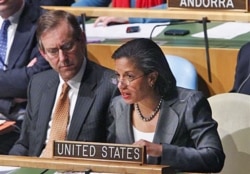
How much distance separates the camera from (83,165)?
7.64 feet

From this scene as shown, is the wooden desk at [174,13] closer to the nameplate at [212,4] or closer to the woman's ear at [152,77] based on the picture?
the nameplate at [212,4]

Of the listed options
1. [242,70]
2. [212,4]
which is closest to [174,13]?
[212,4]

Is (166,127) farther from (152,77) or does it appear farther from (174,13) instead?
(174,13)

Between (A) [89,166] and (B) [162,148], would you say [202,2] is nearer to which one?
(B) [162,148]

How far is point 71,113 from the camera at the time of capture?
3.24 metres

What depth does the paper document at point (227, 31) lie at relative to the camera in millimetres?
4129

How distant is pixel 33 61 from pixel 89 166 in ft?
5.33

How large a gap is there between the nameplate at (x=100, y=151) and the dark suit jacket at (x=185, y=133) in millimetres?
405

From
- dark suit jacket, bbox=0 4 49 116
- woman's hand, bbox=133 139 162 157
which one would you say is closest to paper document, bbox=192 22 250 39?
dark suit jacket, bbox=0 4 49 116

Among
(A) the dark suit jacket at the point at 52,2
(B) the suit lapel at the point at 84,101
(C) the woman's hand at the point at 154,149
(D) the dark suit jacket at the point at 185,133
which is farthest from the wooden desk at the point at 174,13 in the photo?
(C) the woman's hand at the point at 154,149

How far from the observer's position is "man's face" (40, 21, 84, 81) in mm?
3135

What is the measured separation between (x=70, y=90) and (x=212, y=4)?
76 centimetres

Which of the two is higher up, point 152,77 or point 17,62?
point 152,77

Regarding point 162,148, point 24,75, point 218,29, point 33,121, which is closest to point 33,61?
point 24,75
